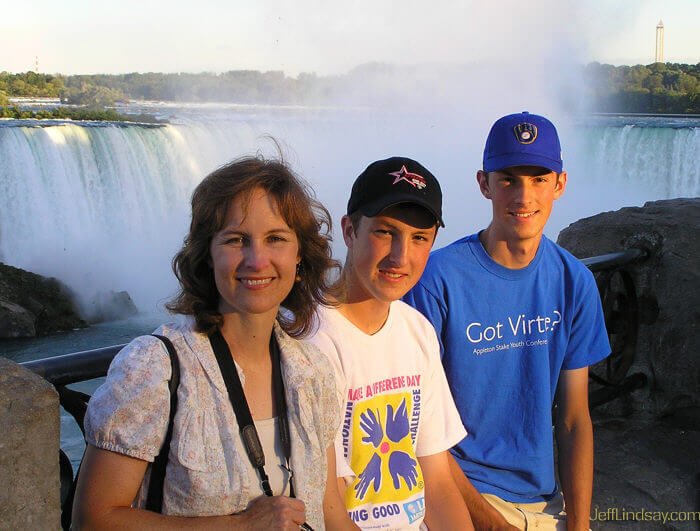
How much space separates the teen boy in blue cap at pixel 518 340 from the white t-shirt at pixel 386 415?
207 millimetres

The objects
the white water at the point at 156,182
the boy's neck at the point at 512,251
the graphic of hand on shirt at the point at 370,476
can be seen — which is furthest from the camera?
the white water at the point at 156,182

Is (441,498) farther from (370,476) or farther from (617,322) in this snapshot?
(617,322)

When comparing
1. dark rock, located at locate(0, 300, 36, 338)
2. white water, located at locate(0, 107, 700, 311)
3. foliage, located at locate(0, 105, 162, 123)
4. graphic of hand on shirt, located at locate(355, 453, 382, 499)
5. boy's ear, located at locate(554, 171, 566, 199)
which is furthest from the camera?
foliage, located at locate(0, 105, 162, 123)

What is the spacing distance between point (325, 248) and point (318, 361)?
0.29m

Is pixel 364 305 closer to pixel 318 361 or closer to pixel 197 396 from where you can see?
pixel 318 361

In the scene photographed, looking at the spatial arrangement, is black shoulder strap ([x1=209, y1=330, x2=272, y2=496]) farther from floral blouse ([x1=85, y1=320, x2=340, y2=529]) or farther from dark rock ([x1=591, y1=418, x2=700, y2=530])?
dark rock ([x1=591, y1=418, x2=700, y2=530])

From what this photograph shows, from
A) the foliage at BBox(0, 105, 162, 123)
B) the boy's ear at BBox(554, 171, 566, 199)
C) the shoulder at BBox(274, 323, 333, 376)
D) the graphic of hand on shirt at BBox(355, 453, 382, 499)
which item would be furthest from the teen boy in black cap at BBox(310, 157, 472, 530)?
the foliage at BBox(0, 105, 162, 123)

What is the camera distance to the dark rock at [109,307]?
51.7 feet

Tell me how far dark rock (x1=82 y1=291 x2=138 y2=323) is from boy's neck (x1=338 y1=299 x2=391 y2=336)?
48.5 ft

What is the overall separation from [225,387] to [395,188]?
2.27 ft

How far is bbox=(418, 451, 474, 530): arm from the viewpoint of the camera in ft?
5.91

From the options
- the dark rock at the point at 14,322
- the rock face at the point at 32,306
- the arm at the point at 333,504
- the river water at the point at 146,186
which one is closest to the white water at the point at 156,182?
the river water at the point at 146,186

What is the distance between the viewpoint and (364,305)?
Result: 1831mm

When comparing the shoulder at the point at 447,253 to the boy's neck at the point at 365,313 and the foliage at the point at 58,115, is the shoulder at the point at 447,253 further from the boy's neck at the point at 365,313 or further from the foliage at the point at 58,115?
the foliage at the point at 58,115
